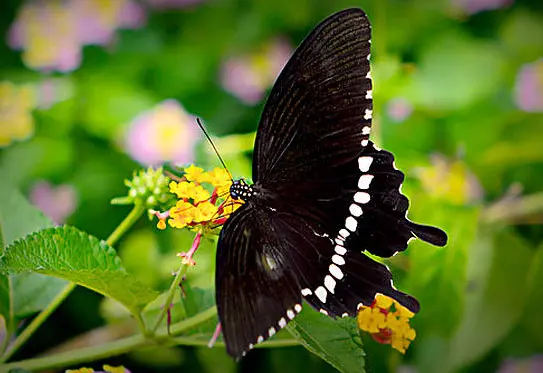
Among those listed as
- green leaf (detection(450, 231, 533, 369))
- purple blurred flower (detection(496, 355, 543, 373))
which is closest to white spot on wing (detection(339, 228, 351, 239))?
green leaf (detection(450, 231, 533, 369))

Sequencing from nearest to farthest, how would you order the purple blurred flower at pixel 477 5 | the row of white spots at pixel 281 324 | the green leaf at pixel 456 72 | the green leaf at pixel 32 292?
the row of white spots at pixel 281 324, the green leaf at pixel 32 292, the green leaf at pixel 456 72, the purple blurred flower at pixel 477 5

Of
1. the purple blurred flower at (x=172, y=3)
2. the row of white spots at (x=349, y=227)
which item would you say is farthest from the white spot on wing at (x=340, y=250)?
the purple blurred flower at (x=172, y=3)

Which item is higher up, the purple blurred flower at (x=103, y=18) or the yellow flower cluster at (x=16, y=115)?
the purple blurred flower at (x=103, y=18)

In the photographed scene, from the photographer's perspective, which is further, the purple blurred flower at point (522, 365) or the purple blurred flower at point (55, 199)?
the purple blurred flower at point (55, 199)

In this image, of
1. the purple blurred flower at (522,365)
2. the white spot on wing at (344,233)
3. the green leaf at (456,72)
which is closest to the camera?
the white spot on wing at (344,233)

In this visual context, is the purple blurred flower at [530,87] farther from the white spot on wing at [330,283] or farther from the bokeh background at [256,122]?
the white spot on wing at [330,283]
